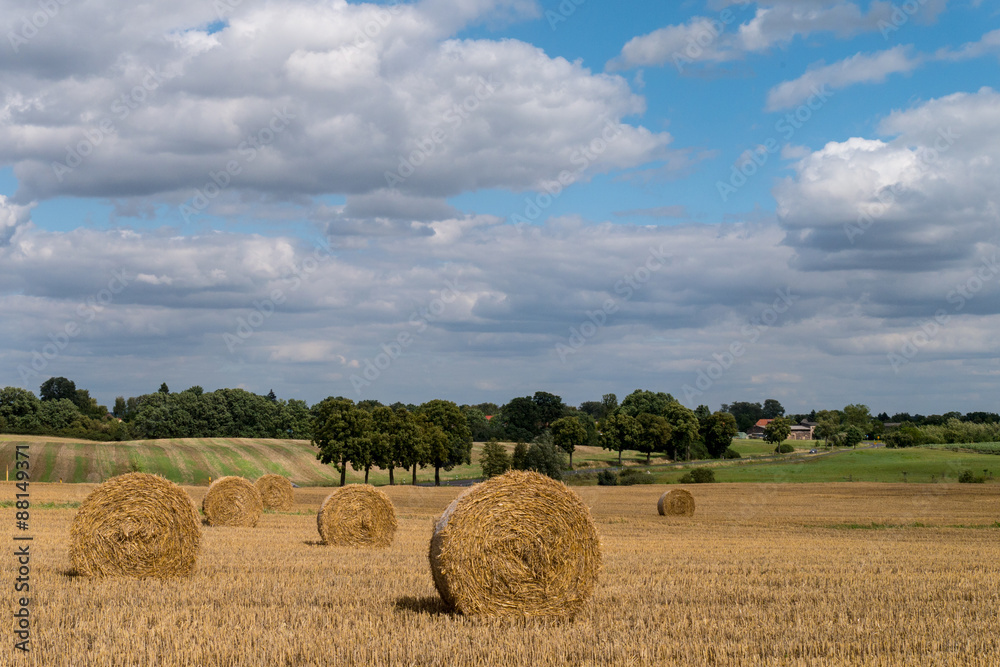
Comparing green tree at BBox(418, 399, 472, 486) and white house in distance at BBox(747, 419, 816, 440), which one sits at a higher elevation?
green tree at BBox(418, 399, 472, 486)

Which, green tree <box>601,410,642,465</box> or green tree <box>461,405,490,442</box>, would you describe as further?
green tree <box>461,405,490,442</box>

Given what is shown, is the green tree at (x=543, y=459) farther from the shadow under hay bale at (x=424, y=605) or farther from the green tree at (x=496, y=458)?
the shadow under hay bale at (x=424, y=605)

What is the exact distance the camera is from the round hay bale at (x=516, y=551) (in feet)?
32.7

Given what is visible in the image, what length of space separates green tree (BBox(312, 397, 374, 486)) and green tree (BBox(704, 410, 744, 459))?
5672 centimetres

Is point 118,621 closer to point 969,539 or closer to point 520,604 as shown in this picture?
point 520,604

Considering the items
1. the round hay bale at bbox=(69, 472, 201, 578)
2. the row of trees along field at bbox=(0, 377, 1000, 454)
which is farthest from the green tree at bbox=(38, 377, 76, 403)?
the round hay bale at bbox=(69, 472, 201, 578)

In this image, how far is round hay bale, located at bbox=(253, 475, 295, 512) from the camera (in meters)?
35.3

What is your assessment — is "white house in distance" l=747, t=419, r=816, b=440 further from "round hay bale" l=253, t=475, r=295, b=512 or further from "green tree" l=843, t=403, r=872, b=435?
"round hay bale" l=253, t=475, r=295, b=512

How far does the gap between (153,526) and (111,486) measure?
1.13 metres

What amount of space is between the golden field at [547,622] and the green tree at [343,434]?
43639 millimetres

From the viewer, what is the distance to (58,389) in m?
140

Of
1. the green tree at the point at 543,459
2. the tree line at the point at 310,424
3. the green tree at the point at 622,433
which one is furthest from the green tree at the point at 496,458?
the green tree at the point at 622,433

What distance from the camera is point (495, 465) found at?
6981cm

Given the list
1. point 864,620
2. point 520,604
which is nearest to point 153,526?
point 520,604
